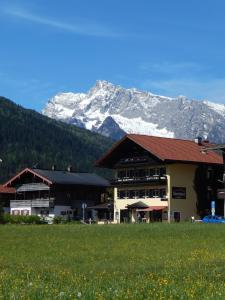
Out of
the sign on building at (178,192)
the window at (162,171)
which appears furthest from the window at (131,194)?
the sign on building at (178,192)

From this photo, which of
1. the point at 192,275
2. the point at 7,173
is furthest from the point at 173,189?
the point at 7,173

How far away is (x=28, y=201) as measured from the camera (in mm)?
104812

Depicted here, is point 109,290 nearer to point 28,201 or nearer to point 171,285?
point 171,285

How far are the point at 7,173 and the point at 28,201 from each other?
85.8 meters

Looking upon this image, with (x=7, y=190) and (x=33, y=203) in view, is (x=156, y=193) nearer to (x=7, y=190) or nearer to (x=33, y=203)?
(x=33, y=203)

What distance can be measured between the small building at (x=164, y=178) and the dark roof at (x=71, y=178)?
15.4 meters

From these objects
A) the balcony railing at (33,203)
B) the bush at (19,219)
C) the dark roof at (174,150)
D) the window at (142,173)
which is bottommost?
the bush at (19,219)

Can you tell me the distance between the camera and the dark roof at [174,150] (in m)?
80.3

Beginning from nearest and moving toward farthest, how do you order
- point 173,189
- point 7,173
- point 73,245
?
1. point 73,245
2. point 173,189
3. point 7,173

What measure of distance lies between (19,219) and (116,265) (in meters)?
49.1

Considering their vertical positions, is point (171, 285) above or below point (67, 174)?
below

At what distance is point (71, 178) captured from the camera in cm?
10588

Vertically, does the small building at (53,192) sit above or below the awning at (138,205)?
above

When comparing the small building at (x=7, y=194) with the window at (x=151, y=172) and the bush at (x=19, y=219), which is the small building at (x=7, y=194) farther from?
the bush at (x=19, y=219)
